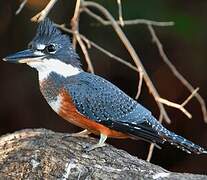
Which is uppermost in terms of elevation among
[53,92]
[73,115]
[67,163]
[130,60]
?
[53,92]

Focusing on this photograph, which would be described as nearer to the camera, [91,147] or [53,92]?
[91,147]

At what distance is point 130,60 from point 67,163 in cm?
344

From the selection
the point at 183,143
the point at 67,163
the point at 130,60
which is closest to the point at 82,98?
the point at 67,163

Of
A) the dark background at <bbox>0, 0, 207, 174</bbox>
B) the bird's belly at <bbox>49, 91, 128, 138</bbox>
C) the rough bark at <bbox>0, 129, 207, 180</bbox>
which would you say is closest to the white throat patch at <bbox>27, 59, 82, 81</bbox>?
the bird's belly at <bbox>49, 91, 128, 138</bbox>

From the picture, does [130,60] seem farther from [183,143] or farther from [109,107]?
[183,143]

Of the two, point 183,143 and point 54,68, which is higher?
point 54,68

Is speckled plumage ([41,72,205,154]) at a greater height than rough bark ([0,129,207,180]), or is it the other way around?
speckled plumage ([41,72,205,154])

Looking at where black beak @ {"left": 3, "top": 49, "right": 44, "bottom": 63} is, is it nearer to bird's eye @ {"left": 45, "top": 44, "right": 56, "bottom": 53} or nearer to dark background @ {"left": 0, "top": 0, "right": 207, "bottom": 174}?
bird's eye @ {"left": 45, "top": 44, "right": 56, "bottom": 53}

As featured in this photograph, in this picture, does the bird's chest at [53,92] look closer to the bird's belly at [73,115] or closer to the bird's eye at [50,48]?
the bird's belly at [73,115]

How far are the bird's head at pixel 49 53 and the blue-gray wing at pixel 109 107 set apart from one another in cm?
11

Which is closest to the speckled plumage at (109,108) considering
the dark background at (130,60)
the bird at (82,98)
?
the bird at (82,98)

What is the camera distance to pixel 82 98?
4.89 meters

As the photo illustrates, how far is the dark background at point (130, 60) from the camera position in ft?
24.0

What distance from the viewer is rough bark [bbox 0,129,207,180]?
445 cm
